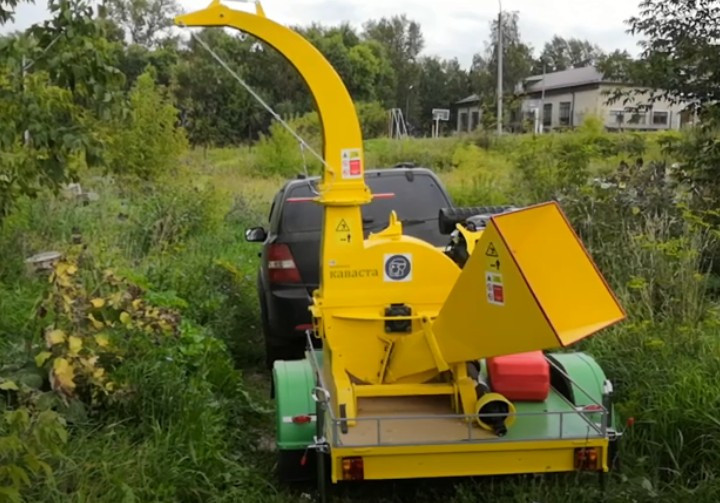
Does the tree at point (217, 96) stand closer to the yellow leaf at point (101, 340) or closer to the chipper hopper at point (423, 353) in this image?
the yellow leaf at point (101, 340)

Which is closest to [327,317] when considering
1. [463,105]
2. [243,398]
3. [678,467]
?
[243,398]

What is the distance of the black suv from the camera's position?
7.17 meters

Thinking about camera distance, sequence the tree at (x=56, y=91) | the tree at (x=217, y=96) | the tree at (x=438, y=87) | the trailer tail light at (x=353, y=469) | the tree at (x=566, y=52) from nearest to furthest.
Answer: the tree at (x=56, y=91), the trailer tail light at (x=353, y=469), the tree at (x=217, y=96), the tree at (x=438, y=87), the tree at (x=566, y=52)

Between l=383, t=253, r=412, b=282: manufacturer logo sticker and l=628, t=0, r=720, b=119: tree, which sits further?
l=628, t=0, r=720, b=119: tree

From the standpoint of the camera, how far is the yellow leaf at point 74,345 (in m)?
4.73

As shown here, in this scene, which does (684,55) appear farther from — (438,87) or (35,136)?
(438,87)

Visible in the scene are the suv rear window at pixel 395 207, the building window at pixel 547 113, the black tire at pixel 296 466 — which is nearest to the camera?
the black tire at pixel 296 466

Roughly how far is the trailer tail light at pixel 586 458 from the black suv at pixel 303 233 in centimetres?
313

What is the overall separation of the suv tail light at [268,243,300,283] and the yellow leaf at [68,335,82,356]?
2.60 metres

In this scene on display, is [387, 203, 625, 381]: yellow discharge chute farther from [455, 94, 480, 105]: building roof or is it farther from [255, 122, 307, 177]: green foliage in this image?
[455, 94, 480, 105]: building roof

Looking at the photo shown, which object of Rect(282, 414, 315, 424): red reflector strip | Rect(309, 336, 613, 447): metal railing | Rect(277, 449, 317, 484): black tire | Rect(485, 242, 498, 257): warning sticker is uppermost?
Rect(485, 242, 498, 257): warning sticker

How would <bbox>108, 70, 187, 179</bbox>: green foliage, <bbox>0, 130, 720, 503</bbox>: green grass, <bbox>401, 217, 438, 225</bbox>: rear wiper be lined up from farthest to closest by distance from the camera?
<bbox>108, 70, 187, 179</bbox>: green foliage, <bbox>401, 217, 438, 225</bbox>: rear wiper, <bbox>0, 130, 720, 503</bbox>: green grass

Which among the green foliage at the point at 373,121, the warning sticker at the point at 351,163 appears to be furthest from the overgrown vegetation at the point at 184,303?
the green foliage at the point at 373,121

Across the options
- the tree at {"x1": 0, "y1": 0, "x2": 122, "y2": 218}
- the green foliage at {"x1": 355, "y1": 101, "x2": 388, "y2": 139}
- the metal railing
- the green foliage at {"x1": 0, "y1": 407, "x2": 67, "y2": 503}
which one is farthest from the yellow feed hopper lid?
the green foliage at {"x1": 355, "y1": 101, "x2": 388, "y2": 139}
